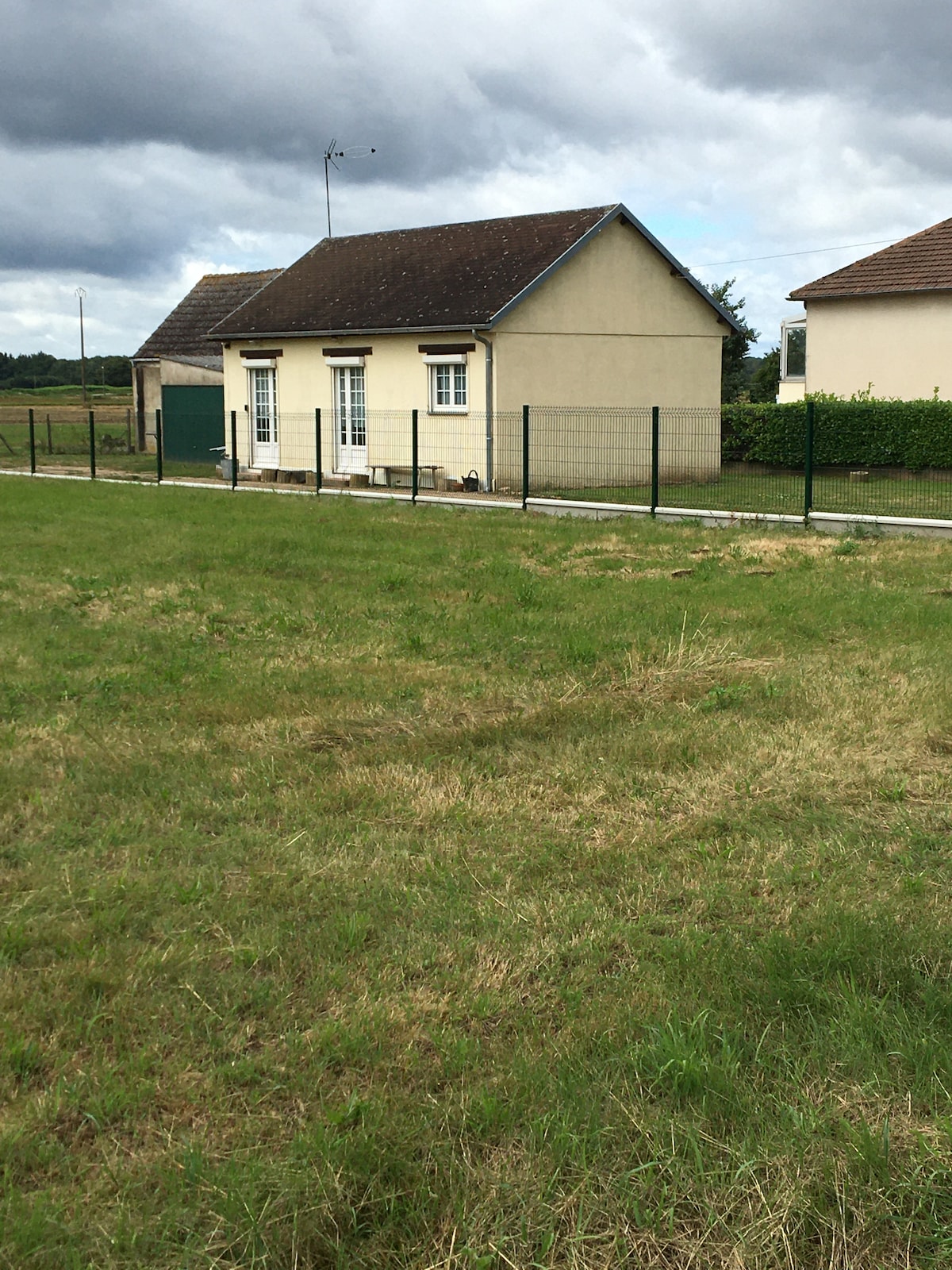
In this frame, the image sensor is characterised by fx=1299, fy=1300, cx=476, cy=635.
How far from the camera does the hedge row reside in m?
26.3

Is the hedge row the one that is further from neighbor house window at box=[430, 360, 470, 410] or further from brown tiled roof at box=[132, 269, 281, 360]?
brown tiled roof at box=[132, 269, 281, 360]

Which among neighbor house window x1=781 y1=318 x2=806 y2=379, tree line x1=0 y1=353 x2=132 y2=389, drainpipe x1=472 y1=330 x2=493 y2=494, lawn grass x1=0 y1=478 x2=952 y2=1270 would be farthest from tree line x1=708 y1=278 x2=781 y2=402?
tree line x1=0 y1=353 x2=132 y2=389

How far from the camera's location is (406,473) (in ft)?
86.5

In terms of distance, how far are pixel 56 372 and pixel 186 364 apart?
8107 cm

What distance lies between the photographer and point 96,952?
4.41 metres

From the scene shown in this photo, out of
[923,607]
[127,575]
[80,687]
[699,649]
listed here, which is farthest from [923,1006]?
[127,575]

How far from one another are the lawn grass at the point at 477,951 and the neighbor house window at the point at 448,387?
16.1m

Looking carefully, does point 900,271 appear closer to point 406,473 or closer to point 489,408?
point 489,408

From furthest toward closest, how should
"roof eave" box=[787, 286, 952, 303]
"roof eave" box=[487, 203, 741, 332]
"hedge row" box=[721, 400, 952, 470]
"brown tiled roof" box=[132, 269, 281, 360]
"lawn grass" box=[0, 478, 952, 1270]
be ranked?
"brown tiled roof" box=[132, 269, 281, 360], "roof eave" box=[787, 286, 952, 303], "hedge row" box=[721, 400, 952, 470], "roof eave" box=[487, 203, 741, 332], "lawn grass" box=[0, 478, 952, 1270]

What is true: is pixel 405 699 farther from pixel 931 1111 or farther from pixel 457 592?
pixel 931 1111

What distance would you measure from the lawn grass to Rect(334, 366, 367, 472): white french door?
1834 centimetres

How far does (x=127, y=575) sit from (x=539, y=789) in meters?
8.11

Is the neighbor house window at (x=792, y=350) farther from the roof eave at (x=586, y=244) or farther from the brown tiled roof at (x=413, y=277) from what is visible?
the brown tiled roof at (x=413, y=277)

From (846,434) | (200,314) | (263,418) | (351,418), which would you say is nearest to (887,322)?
(846,434)
